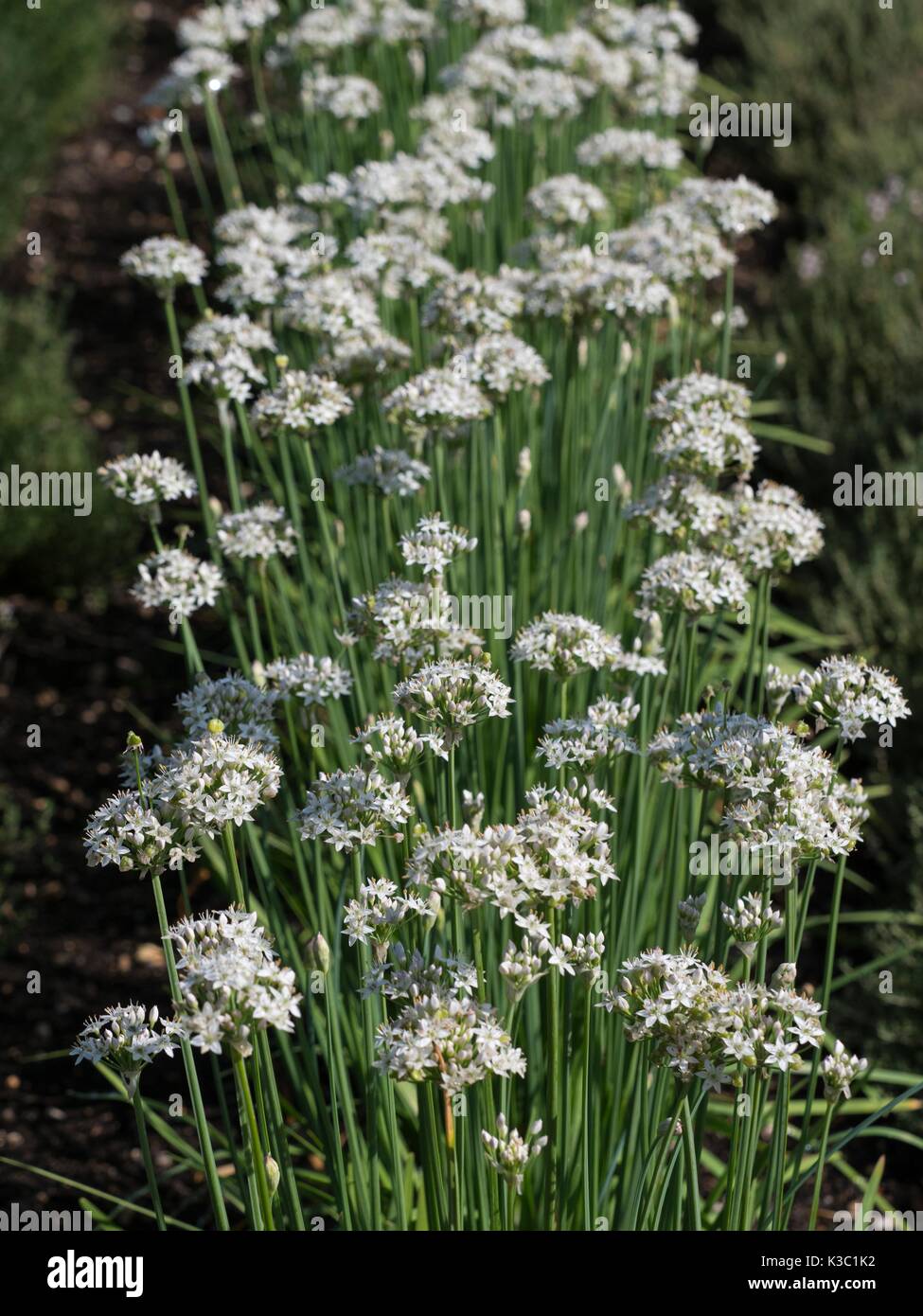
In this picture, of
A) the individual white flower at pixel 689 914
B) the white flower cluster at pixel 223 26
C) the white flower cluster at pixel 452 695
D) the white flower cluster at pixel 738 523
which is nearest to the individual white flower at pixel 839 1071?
the individual white flower at pixel 689 914

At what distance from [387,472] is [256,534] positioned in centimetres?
36

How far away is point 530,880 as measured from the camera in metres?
2.15

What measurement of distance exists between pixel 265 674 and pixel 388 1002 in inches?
29.7

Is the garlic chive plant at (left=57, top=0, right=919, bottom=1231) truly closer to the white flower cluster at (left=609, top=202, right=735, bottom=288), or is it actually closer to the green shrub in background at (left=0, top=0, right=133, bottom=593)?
the white flower cluster at (left=609, top=202, right=735, bottom=288)

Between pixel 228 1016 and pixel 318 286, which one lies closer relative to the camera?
pixel 228 1016

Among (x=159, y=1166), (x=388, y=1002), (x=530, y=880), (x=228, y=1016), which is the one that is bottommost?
(x=159, y=1166)

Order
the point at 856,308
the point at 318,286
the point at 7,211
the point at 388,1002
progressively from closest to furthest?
the point at 388,1002, the point at 318,286, the point at 856,308, the point at 7,211

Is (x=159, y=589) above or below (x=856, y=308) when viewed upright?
below

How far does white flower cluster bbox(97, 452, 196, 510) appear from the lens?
3203 millimetres

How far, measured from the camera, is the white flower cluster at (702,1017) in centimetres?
210

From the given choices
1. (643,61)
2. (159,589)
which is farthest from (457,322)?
(643,61)

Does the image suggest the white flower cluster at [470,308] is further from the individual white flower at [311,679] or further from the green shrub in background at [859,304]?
the green shrub in background at [859,304]

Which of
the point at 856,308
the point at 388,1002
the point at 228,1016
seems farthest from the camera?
the point at 856,308
